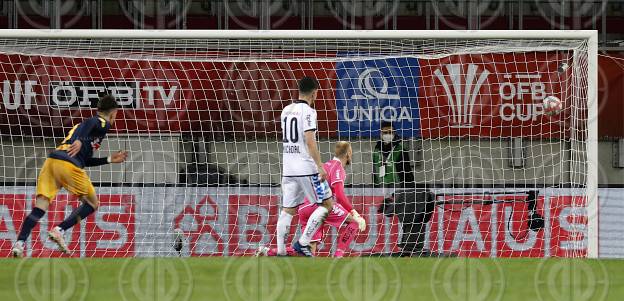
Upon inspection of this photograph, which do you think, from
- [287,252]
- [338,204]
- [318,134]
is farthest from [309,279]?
[318,134]

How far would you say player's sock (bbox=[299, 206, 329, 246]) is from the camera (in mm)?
9008

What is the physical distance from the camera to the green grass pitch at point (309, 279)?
645 centimetres

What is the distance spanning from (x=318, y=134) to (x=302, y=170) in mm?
3168

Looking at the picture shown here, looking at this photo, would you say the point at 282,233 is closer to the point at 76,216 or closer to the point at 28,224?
the point at 76,216

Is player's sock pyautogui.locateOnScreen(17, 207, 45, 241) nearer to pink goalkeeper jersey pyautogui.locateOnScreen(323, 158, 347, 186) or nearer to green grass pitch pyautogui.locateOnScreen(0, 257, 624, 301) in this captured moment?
green grass pitch pyautogui.locateOnScreen(0, 257, 624, 301)

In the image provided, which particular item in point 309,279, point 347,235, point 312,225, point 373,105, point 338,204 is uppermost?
point 373,105

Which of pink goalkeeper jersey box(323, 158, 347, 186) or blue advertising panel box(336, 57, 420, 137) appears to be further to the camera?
blue advertising panel box(336, 57, 420, 137)

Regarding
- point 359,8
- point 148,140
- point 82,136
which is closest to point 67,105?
point 148,140

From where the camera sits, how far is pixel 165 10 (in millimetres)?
16391

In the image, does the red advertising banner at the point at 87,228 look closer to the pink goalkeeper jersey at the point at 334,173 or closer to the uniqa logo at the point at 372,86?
the pink goalkeeper jersey at the point at 334,173

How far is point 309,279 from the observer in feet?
23.6

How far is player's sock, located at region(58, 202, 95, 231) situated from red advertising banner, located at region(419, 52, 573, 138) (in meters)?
3.89

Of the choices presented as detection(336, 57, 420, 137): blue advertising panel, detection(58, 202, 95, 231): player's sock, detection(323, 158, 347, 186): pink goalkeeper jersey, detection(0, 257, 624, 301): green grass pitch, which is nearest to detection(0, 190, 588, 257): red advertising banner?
detection(336, 57, 420, 137): blue advertising panel

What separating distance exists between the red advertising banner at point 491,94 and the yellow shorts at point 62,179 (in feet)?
12.9
